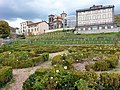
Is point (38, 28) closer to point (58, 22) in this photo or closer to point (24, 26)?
point (58, 22)

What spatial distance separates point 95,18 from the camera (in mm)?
75625

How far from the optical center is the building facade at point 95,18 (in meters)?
71.2

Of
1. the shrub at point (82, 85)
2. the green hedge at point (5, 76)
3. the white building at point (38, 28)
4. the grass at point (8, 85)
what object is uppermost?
the white building at point (38, 28)

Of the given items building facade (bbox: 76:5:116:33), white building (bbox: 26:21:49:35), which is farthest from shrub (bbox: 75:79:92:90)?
white building (bbox: 26:21:49:35)

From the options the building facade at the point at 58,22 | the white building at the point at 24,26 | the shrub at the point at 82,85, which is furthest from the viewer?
the white building at the point at 24,26

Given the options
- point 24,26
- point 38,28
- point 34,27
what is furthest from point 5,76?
point 24,26

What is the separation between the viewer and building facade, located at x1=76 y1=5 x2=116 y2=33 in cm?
7124

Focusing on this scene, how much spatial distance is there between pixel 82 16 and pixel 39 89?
72794 millimetres

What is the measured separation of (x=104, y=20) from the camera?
73062mm

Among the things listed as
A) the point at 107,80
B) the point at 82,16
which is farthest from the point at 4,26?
the point at 107,80

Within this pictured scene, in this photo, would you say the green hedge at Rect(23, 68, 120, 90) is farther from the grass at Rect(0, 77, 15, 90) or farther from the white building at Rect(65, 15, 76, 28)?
the white building at Rect(65, 15, 76, 28)

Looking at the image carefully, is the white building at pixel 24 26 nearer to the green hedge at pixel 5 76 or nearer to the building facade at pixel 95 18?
the building facade at pixel 95 18

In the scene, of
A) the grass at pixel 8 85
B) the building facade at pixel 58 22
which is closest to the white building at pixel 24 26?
the building facade at pixel 58 22

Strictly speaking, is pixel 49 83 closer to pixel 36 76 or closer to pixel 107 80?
pixel 36 76
